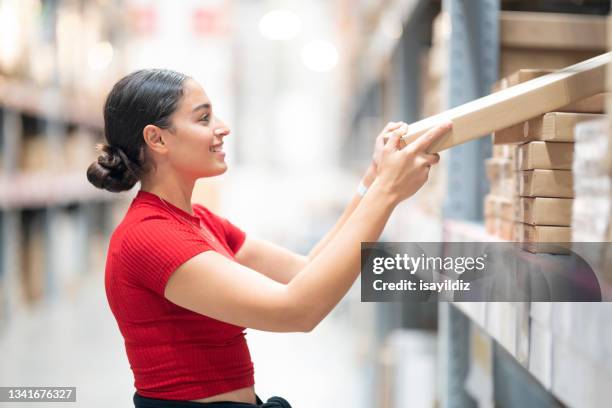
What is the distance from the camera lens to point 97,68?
9.95 metres

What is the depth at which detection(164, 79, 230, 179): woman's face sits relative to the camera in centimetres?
147

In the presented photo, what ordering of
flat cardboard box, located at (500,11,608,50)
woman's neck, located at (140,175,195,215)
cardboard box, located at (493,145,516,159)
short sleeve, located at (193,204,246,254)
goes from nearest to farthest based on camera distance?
woman's neck, located at (140,175,195,215) → cardboard box, located at (493,145,516,159) → short sleeve, located at (193,204,246,254) → flat cardboard box, located at (500,11,608,50)

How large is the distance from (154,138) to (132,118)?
0.20 feet

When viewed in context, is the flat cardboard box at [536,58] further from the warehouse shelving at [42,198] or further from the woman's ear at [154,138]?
the warehouse shelving at [42,198]

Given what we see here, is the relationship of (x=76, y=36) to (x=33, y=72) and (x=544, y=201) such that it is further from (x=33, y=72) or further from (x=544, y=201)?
(x=544, y=201)

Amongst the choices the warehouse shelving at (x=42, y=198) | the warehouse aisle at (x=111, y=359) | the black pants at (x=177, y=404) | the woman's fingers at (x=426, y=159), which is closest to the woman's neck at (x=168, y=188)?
the black pants at (x=177, y=404)

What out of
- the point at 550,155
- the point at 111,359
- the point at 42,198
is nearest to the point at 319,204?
the point at 42,198

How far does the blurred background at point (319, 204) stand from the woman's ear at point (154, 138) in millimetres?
706

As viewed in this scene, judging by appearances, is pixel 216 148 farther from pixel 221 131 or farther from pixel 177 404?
pixel 177 404

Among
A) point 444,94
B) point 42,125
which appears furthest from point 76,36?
point 444,94

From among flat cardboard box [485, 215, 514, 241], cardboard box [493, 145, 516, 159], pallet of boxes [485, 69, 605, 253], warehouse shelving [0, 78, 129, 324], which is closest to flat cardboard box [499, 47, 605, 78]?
cardboard box [493, 145, 516, 159]

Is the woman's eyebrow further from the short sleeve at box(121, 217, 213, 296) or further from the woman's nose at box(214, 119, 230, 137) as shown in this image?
A: the short sleeve at box(121, 217, 213, 296)

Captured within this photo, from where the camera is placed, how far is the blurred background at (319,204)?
2.18m

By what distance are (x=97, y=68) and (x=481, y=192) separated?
8.49m
